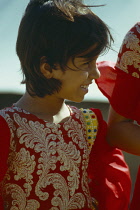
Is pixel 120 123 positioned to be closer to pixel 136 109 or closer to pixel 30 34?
pixel 136 109

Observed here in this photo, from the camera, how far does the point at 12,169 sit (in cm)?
170

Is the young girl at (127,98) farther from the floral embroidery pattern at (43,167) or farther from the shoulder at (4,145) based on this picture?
the shoulder at (4,145)

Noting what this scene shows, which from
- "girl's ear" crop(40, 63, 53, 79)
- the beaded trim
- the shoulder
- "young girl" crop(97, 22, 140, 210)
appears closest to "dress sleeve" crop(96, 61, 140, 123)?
"young girl" crop(97, 22, 140, 210)

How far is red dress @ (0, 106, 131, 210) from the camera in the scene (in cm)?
169

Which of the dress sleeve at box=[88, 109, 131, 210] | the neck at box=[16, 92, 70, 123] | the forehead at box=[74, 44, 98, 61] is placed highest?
the forehead at box=[74, 44, 98, 61]

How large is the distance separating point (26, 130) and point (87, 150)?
27 cm

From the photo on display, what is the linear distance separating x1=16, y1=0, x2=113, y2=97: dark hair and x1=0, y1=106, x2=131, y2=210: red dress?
15 cm

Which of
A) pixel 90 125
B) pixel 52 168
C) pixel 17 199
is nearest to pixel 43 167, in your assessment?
pixel 52 168

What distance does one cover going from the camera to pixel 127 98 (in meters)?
1.82

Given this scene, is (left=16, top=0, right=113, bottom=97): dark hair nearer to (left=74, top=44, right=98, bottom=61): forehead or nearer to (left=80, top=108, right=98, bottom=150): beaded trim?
(left=74, top=44, right=98, bottom=61): forehead

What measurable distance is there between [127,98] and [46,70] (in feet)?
1.04

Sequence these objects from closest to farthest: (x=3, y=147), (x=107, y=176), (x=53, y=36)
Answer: (x=3, y=147)
(x=53, y=36)
(x=107, y=176)

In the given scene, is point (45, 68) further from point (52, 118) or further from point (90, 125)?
point (90, 125)

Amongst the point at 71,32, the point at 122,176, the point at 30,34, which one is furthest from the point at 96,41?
the point at 122,176
